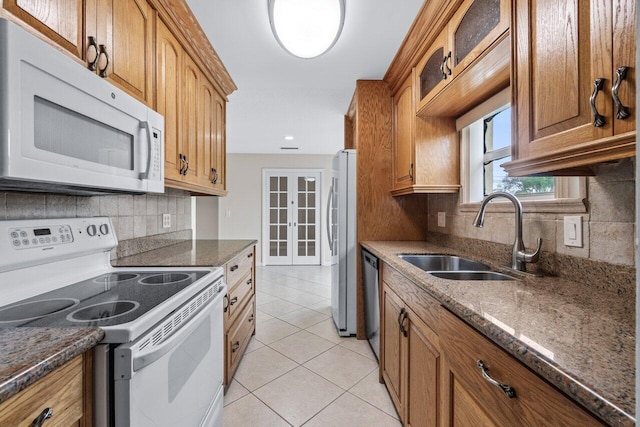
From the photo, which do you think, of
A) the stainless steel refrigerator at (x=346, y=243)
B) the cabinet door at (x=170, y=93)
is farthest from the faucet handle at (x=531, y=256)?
the cabinet door at (x=170, y=93)

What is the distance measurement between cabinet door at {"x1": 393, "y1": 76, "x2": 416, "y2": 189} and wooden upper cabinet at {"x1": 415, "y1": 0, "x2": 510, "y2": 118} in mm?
163

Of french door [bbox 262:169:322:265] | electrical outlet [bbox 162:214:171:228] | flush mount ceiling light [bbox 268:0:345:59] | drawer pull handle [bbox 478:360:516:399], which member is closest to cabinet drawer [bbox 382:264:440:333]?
drawer pull handle [bbox 478:360:516:399]

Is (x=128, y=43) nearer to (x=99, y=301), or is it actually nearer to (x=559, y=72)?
(x=99, y=301)

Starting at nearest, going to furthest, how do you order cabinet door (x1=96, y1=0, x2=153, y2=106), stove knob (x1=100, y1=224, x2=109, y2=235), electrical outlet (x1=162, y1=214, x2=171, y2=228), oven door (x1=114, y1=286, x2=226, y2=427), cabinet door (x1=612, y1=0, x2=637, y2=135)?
cabinet door (x1=612, y1=0, x2=637, y2=135) < oven door (x1=114, y1=286, x2=226, y2=427) < cabinet door (x1=96, y1=0, x2=153, y2=106) < stove knob (x1=100, y1=224, x2=109, y2=235) < electrical outlet (x1=162, y1=214, x2=171, y2=228)

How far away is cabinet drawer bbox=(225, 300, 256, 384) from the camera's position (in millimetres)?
1834

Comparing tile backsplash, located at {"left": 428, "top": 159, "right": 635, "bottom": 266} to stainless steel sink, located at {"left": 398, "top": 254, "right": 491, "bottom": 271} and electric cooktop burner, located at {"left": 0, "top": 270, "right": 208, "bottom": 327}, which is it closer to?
stainless steel sink, located at {"left": 398, "top": 254, "right": 491, "bottom": 271}

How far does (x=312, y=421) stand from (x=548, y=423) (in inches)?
53.9

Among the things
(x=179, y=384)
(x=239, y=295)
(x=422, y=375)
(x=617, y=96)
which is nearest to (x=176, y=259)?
(x=239, y=295)

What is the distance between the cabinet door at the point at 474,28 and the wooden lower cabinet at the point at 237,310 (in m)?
1.68

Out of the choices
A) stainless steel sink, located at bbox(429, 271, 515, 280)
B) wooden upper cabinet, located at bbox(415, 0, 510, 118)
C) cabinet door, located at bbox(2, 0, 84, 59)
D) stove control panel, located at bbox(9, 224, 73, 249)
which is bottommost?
stainless steel sink, located at bbox(429, 271, 515, 280)

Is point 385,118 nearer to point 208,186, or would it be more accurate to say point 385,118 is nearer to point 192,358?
point 208,186

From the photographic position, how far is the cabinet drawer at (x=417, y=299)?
1079mm

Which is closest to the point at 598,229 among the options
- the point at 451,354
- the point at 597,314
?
the point at 597,314

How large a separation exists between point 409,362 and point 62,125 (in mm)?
1599
